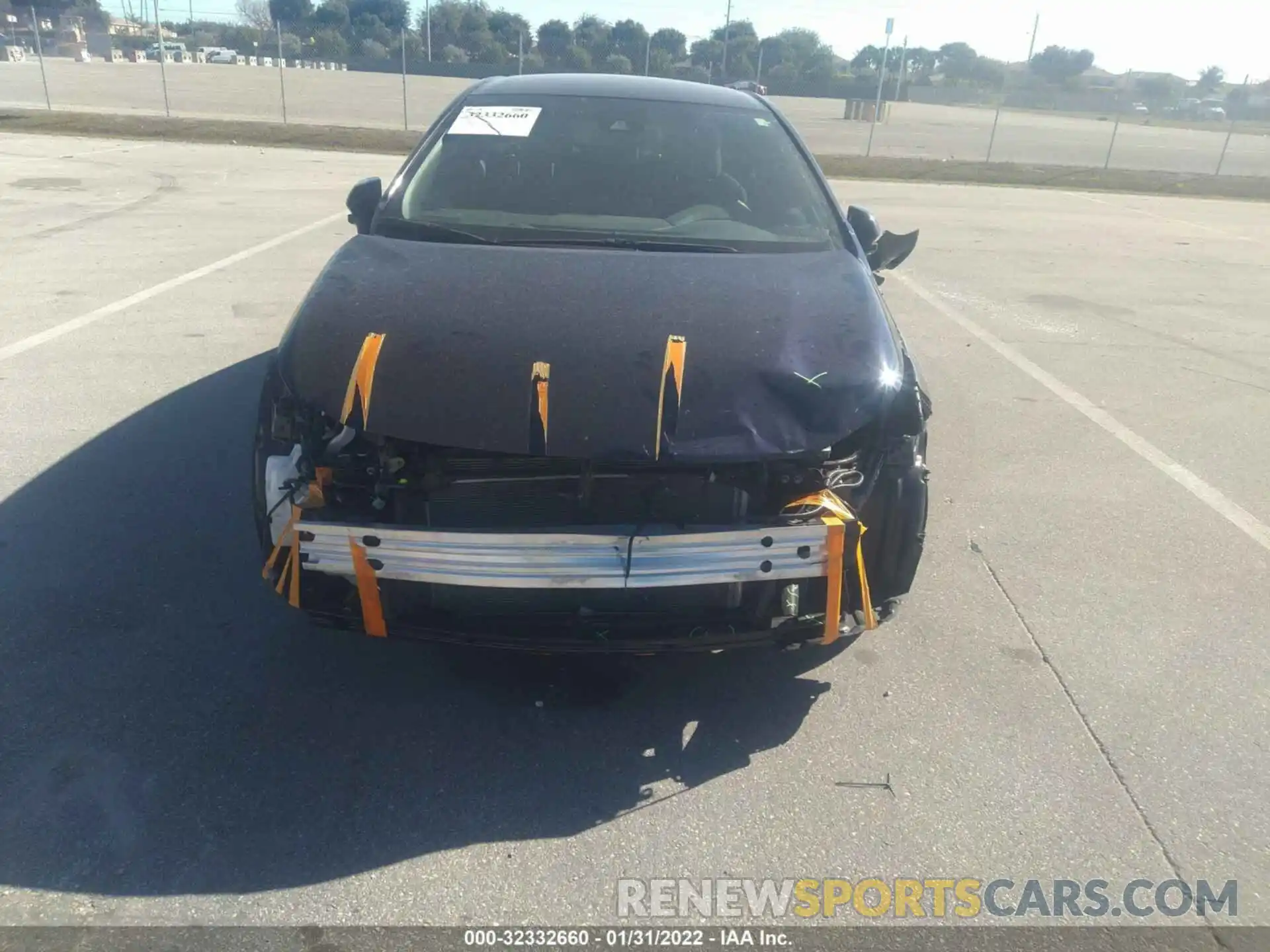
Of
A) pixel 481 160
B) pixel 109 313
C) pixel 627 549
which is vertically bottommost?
pixel 109 313

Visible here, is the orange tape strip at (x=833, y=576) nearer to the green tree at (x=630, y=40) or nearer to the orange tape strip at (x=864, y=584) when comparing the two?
the orange tape strip at (x=864, y=584)

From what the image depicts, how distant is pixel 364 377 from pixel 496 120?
202 centimetres

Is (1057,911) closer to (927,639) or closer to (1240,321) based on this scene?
(927,639)

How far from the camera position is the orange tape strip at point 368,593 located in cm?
252

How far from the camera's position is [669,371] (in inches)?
104

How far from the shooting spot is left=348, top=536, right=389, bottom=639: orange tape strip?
8.27 feet

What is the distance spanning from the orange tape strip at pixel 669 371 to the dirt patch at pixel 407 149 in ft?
58.9

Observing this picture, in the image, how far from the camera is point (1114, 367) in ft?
22.5

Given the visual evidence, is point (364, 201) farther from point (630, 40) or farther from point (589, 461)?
point (630, 40)

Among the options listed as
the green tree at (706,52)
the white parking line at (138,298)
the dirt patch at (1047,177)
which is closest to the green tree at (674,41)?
the green tree at (706,52)

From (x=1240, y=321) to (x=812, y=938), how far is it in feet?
27.4

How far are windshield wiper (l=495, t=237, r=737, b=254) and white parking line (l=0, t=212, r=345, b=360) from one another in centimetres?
403

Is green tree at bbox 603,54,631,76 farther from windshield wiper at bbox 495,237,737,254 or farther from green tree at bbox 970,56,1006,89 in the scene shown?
green tree at bbox 970,56,1006,89

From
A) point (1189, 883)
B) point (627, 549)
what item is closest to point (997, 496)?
point (1189, 883)
